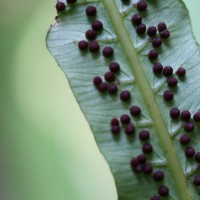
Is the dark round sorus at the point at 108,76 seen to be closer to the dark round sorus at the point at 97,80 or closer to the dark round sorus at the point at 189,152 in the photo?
the dark round sorus at the point at 97,80

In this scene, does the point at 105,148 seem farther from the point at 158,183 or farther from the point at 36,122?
the point at 36,122

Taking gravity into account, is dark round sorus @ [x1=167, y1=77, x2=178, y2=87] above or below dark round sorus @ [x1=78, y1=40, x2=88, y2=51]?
below

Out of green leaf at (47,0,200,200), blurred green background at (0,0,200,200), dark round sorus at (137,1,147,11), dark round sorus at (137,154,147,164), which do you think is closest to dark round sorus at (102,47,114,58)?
green leaf at (47,0,200,200)

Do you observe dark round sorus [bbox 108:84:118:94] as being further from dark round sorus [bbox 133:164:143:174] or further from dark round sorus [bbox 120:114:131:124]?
dark round sorus [bbox 133:164:143:174]

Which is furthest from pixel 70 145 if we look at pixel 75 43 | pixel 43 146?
pixel 75 43

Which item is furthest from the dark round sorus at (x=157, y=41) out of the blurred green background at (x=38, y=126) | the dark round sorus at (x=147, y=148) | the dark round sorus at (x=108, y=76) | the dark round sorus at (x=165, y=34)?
the blurred green background at (x=38, y=126)
